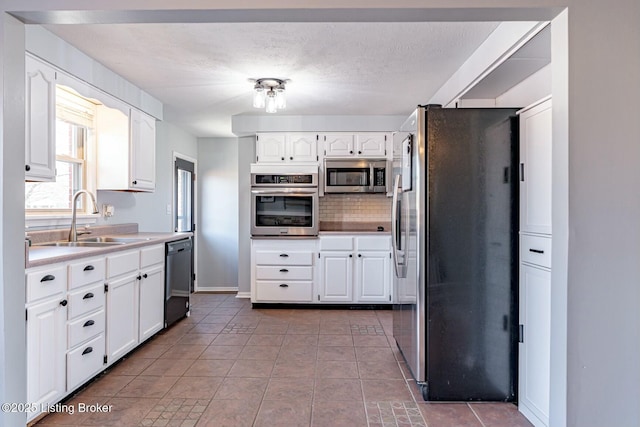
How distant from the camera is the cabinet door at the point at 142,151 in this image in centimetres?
337

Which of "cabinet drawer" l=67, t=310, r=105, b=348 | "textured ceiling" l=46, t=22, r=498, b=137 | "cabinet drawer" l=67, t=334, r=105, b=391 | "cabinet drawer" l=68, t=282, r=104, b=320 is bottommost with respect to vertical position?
"cabinet drawer" l=67, t=334, r=105, b=391

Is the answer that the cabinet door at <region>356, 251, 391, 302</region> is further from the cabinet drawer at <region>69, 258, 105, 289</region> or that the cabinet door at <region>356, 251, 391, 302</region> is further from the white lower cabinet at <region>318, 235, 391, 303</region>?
the cabinet drawer at <region>69, 258, 105, 289</region>

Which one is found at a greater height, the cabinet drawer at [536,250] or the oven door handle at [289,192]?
the oven door handle at [289,192]

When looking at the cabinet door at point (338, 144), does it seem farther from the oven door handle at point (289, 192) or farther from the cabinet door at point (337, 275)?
the cabinet door at point (337, 275)

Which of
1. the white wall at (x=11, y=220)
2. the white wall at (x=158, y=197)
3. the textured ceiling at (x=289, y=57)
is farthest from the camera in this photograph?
the white wall at (x=158, y=197)

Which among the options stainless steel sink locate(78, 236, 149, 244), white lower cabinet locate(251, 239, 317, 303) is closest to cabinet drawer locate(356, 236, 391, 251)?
white lower cabinet locate(251, 239, 317, 303)

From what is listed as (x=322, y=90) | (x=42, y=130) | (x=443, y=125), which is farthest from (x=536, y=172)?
(x=42, y=130)

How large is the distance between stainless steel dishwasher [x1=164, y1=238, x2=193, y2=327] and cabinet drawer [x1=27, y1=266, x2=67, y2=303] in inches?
51.9

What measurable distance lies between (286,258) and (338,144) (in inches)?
58.9

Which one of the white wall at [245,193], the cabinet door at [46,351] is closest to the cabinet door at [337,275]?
the white wall at [245,193]

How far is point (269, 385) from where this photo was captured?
2430 millimetres

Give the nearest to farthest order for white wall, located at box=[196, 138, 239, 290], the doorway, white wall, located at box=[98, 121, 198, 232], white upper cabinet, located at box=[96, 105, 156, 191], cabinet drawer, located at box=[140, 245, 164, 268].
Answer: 1. cabinet drawer, located at box=[140, 245, 164, 268]
2. white upper cabinet, located at box=[96, 105, 156, 191]
3. white wall, located at box=[98, 121, 198, 232]
4. the doorway
5. white wall, located at box=[196, 138, 239, 290]

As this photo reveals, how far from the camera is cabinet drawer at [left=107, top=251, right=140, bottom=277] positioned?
2547mm

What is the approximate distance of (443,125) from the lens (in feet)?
7.21
